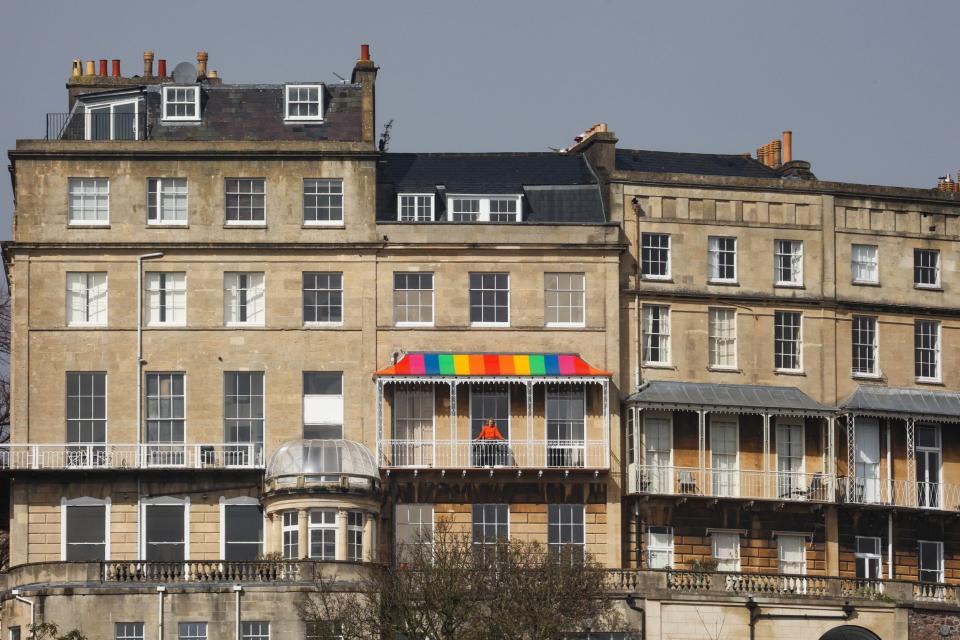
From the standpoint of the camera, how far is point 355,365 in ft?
283

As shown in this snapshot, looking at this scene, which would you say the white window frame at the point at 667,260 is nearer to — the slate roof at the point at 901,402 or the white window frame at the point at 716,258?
the white window frame at the point at 716,258

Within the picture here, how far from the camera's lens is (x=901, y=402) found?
89.6 meters

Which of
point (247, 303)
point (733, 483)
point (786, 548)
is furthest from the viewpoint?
point (786, 548)

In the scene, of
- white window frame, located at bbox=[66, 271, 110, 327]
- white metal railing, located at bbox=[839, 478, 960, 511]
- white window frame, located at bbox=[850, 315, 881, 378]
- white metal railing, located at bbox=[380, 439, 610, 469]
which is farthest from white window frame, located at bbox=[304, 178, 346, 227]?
white metal railing, located at bbox=[839, 478, 960, 511]

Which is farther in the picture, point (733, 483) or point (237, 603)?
point (733, 483)

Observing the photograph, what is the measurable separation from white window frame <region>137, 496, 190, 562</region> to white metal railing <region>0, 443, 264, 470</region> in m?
1.00

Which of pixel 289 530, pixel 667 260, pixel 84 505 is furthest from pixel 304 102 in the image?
pixel 289 530

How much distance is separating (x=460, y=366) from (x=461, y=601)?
1095 cm

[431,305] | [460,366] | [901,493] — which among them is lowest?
[901,493]

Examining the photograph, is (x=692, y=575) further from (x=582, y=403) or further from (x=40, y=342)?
(x=40, y=342)

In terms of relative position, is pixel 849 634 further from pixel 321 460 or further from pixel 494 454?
pixel 321 460

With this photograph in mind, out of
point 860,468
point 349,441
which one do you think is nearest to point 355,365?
point 349,441

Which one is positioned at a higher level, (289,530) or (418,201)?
(418,201)

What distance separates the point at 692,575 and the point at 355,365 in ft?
39.5
